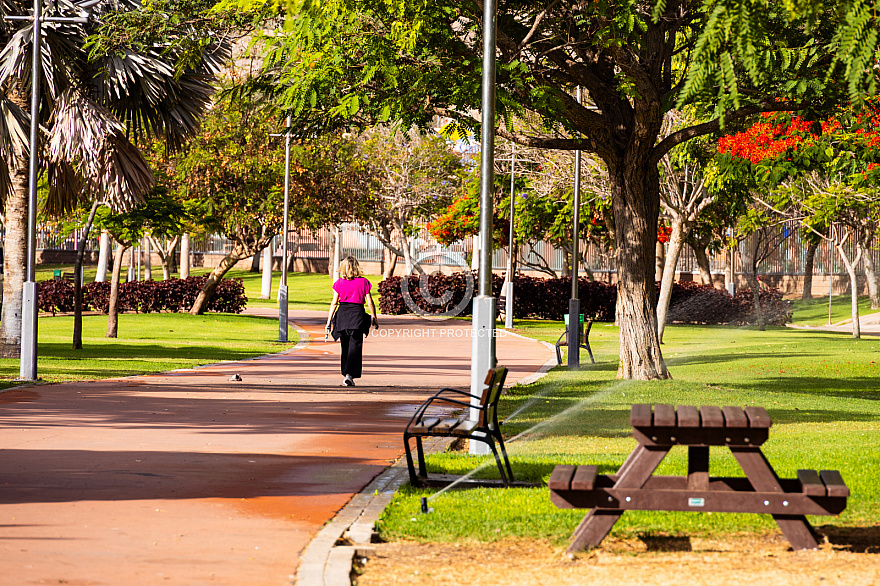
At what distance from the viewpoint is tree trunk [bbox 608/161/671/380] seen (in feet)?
52.2

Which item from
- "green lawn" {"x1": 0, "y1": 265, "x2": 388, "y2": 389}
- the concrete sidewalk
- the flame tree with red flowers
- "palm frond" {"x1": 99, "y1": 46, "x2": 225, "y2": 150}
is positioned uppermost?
"palm frond" {"x1": 99, "y1": 46, "x2": 225, "y2": 150}

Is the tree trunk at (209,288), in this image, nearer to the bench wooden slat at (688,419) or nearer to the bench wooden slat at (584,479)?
the bench wooden slat at (584,479)

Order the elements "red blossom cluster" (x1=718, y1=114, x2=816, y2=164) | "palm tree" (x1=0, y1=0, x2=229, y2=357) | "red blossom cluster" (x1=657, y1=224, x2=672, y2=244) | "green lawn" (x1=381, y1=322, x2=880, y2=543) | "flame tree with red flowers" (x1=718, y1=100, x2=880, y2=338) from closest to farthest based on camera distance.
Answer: "green lawn" (x1=381, y1=322, x2=880, y2=543)
"flame tree with red flowers" (x1=718, y1=100, x2=880, y2=338)
"red blossom cluster" (x1=718, y1=114, x2=816, y2=164)
"palm tree" (x1=0, y1=0, x2=229, y2=357)
"red blossom cluster" (x1=657, y1=224, x2=672, y2=244)

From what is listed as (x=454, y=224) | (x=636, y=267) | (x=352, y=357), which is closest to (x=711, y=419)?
(x=352, y=357)

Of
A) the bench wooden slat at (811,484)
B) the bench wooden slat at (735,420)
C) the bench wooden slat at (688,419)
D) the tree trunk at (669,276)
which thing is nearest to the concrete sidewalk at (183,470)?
the bench wooden slat at (688,419)

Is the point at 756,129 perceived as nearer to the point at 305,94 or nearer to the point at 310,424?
the point at 305,94

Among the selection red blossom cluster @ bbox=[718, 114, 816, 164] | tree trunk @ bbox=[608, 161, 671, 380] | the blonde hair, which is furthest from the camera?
tree trunk @ bbox=[608, 161, 671, 380]

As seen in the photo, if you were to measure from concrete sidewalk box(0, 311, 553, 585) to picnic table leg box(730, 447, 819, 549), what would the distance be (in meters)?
2.36

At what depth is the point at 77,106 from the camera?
60.1ft

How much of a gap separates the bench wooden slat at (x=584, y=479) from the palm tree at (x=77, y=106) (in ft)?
42.9

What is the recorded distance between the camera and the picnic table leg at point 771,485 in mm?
5559

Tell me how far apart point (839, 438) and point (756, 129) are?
7.32 m

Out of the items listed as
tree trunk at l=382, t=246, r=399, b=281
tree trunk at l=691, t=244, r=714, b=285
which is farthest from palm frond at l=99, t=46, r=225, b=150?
tree trunk at l=382, t=246, r=399, b=281

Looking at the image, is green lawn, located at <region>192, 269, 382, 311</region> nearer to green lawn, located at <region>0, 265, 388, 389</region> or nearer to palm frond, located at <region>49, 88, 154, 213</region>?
green lawn, located at <region>0, 265, 388, 389</region>
